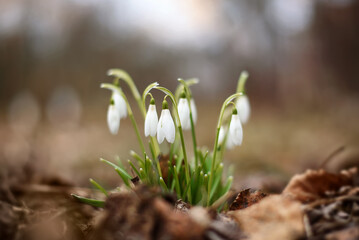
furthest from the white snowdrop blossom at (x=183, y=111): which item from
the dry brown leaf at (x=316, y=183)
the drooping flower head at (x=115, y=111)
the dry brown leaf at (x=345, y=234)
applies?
the dry brown leaf at (x=345, y=234)

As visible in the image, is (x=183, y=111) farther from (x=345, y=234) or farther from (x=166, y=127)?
(x=345, y=234)

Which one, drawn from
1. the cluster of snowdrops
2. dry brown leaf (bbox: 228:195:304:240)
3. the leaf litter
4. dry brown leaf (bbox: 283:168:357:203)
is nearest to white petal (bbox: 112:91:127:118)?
the cluster of snowdrops

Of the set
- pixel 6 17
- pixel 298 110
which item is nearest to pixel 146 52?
pixel 6 17

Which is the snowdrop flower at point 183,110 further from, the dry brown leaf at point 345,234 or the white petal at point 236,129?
the dry brown leaf at point 345,234

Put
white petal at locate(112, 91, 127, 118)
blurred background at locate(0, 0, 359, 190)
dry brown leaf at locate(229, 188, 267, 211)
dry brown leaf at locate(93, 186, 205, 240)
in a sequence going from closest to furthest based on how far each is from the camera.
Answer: dry brown leaf at locate(93, 186, 205, 240) < dry brown leaf at locate(229, 188, 267, 211) < white petal at locate(112, 91, 127, 118) < blurred background at locate(0, 0, 359, 190)

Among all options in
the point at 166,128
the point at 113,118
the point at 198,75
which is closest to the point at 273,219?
the point at 166,128

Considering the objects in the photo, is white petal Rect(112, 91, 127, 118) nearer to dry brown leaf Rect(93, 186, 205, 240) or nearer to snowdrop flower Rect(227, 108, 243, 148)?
snowdrop flower Rect(227, 108, 243, 148)
